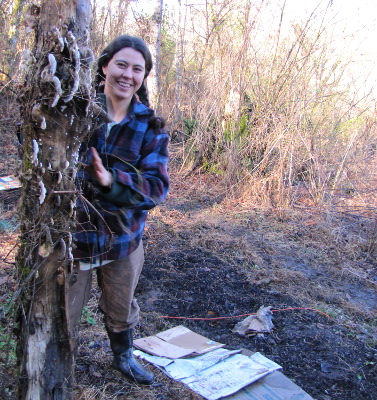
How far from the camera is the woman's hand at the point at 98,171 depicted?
1.63 m

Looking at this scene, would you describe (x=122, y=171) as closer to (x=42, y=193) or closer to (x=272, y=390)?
(x=42, y=193)

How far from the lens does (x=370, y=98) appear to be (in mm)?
6578

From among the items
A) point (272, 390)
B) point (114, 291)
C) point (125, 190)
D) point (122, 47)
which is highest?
point (122, 47)

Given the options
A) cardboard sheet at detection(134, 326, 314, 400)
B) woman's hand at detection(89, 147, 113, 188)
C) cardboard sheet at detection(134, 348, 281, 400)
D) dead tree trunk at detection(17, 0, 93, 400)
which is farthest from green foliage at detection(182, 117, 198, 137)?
dead tree trunk at detection(17, 0, 93, 400)

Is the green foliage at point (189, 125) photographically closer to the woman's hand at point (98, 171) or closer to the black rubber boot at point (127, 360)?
the black rubber boot at point (127, 360)

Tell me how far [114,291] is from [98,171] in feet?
2.60

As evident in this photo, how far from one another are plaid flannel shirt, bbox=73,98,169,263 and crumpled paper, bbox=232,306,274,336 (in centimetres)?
172

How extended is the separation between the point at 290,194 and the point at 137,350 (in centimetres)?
445

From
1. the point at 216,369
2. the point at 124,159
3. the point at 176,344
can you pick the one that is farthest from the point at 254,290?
the point at 124,159

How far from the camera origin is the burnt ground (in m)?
2.77

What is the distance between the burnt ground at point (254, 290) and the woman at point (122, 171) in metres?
0.34

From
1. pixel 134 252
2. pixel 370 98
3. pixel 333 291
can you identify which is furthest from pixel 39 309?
pixel 370 98

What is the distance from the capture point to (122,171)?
6.01 ft

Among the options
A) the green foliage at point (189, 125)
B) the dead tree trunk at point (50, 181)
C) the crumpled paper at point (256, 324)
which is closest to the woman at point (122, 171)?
the dead tree trunk at point (50, 181)
